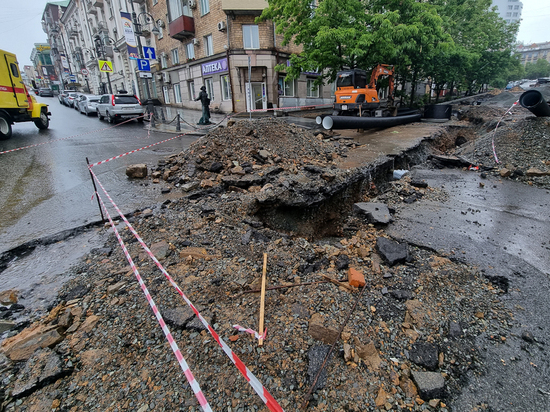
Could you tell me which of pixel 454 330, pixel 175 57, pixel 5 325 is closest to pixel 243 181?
pixel 5 325

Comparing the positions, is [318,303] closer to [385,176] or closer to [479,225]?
[479,225]

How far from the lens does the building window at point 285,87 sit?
1973 centimetres

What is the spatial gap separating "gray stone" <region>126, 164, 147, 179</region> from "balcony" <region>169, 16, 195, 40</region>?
18247mm

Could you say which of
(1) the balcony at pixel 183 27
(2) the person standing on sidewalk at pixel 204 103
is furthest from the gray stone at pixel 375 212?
(1) the balcony at pixel 183 27

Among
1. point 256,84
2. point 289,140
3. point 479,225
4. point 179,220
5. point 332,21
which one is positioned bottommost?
point 479,225

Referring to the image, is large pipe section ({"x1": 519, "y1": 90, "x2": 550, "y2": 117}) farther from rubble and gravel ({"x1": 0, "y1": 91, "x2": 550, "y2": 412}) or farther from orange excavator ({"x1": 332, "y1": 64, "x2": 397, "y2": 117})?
rubble and gravel ({"x1": 0, "y1": 91, "x2": 550, "y2": 412})

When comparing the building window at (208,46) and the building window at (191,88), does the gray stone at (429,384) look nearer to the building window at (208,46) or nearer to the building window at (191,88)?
the building window at (208,46)

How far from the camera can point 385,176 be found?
24.4ft

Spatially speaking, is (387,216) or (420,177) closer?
(387,216)

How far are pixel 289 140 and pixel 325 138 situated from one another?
3.13 meters

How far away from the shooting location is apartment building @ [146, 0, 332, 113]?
699 inches

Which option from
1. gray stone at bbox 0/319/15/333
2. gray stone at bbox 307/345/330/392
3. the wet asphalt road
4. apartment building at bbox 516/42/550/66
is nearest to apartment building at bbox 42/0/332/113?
the wet asphalt road

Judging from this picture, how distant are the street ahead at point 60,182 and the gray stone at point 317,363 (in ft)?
14.1

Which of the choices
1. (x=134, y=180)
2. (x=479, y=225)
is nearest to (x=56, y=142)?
(x=134, y=180)
